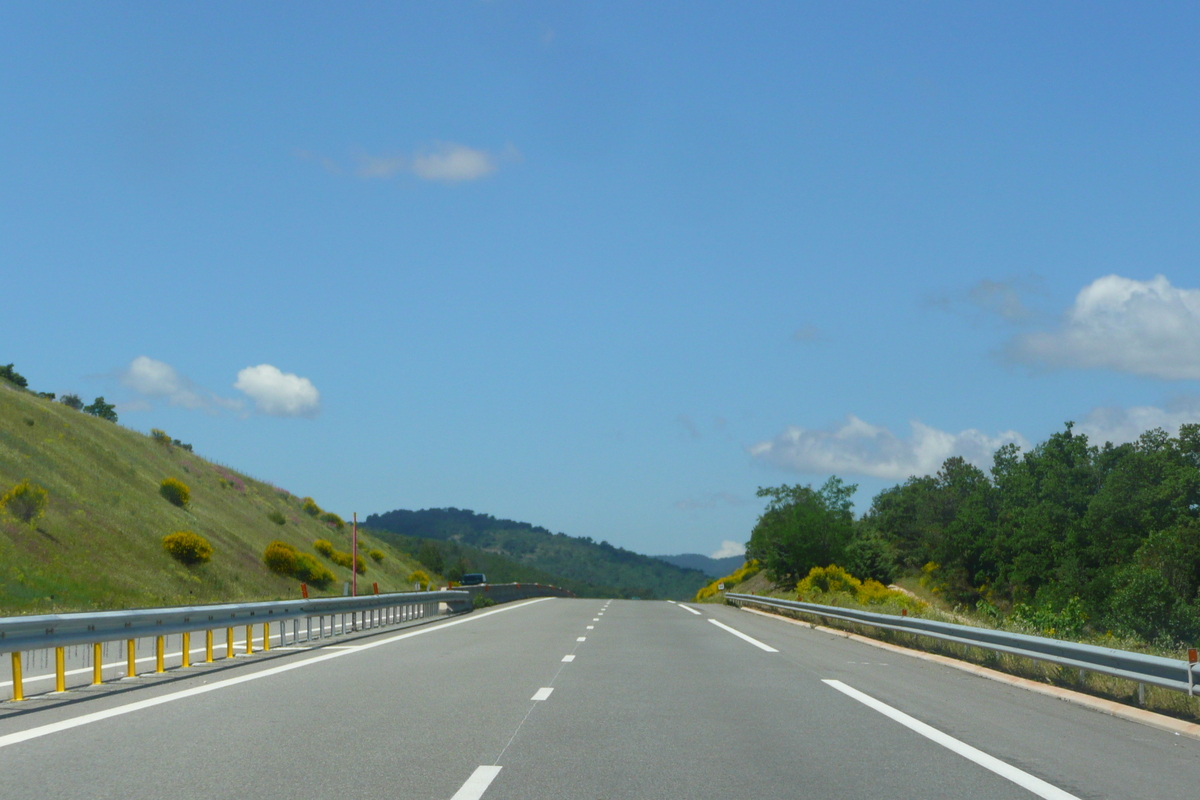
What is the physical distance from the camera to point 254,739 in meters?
8.97

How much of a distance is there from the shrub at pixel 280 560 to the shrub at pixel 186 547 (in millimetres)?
8830

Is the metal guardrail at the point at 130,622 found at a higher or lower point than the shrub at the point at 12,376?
lower

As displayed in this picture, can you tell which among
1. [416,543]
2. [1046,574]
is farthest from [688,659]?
[416,543]

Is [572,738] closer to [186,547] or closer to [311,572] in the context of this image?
[186,547]

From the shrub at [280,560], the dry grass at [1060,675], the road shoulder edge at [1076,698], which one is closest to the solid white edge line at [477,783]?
the road shoulder edge at [1076,698]

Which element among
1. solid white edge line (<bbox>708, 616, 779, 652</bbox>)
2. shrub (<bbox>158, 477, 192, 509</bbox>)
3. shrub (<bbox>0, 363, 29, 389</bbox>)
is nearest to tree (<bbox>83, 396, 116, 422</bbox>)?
shrub (<bbox>0, 363, 29, 389</bbox>)

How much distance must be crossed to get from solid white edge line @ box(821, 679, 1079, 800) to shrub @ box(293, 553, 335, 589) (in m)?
50.9

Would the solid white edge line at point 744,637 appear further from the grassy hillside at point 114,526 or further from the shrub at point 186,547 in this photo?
the shrub at point 186,547

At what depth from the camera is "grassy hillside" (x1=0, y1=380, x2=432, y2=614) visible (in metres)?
37.8

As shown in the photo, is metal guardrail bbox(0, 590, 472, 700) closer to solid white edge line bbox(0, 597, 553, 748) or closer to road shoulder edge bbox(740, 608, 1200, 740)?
solid white edge line bbox(0, 597, 553, 748)

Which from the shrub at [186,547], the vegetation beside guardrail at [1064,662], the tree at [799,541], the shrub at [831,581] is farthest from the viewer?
the tree at [799,541]

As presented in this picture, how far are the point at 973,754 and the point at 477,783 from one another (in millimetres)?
3941

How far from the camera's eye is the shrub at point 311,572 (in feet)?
197

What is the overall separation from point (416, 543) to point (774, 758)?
601ft
